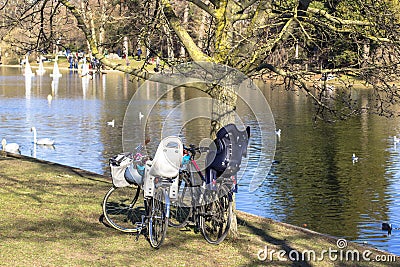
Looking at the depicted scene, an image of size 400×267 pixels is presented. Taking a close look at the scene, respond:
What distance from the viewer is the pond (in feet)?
53.2

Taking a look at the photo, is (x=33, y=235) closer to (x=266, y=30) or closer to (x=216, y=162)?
(x=216, y=162)

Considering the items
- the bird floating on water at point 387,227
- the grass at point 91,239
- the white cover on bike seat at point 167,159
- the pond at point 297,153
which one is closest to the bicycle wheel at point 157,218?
the grass at point 91,239

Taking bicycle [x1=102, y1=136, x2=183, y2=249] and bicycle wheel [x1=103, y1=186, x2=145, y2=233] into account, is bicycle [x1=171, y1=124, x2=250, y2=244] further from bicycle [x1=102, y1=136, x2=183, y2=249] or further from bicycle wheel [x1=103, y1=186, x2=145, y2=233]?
bicycle wheel [x1=103, y1=186, x2=145, y2=233]

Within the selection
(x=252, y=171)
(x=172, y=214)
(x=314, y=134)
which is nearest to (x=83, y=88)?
(x=314, y=134)

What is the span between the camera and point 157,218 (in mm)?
8703

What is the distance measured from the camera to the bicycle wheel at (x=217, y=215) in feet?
29.6

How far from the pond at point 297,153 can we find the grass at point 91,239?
7.97ft

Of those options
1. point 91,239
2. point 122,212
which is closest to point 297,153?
point 122,212

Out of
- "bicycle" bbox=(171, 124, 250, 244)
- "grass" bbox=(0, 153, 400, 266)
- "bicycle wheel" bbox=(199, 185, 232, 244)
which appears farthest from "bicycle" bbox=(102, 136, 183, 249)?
"bicycle wheel" bbox=(199, 185, 232, 244)

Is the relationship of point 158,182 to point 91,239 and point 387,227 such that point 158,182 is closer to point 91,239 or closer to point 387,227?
point 91,239

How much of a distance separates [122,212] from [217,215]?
71.5 inches

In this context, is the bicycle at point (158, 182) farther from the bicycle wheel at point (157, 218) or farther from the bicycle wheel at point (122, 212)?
the bicycle wheel at point (122, 212)

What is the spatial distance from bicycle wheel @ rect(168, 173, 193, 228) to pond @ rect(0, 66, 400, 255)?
2.31 m

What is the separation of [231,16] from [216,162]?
84.9 inches
